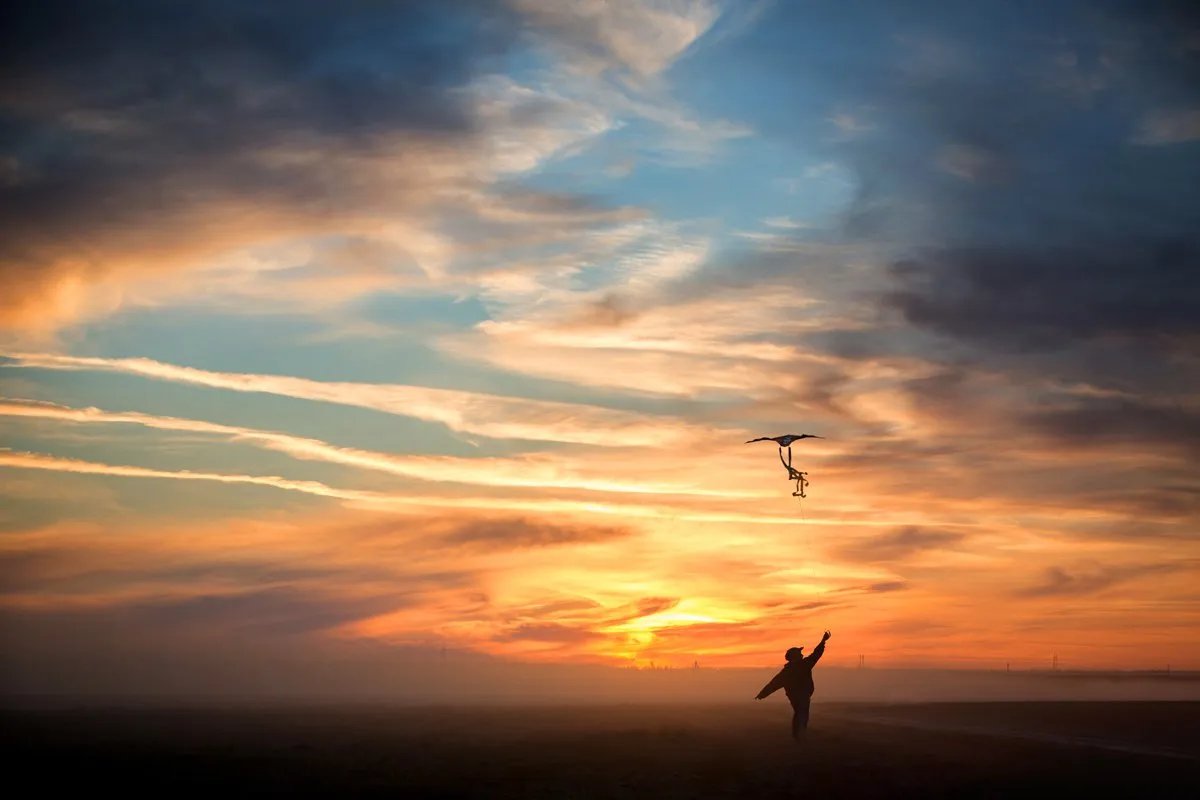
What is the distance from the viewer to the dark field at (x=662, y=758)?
40406mm

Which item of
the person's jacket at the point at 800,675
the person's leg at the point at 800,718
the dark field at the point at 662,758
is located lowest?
the dark field at the point at 662,758

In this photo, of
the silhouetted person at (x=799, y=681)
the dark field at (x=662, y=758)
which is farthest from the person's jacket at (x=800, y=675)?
the dark field at (x=662, y=758)

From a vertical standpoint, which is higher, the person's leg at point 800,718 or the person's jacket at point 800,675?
the person's jacket at point 800,675

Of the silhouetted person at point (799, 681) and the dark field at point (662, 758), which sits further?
the silhouetted person at point (799, 681)

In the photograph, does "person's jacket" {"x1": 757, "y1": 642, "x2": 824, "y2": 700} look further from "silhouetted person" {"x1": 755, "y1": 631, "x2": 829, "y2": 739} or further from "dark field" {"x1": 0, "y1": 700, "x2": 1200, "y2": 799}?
"dark field" {"x1": 0, "y1": 700, "x2": 1200, "y2": 799}

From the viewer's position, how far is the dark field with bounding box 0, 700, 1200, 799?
40.4 meters

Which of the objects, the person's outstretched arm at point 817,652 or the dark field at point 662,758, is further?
the person's outstretched arm at point 817,652

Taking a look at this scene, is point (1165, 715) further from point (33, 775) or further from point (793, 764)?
point (33, 775)

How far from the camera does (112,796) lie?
1574 inches

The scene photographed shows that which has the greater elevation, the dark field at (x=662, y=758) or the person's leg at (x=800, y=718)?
the person's leg at (x=800, y=718)

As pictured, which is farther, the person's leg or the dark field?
the person's leg

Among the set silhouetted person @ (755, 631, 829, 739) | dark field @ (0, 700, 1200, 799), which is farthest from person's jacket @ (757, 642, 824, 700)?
dark field @ (0, 700, 1200, 799)

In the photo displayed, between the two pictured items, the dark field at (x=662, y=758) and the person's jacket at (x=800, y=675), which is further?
the person's jacket at (x=800, y=675)

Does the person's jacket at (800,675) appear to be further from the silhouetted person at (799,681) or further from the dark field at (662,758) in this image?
the dark field at (662,758)
